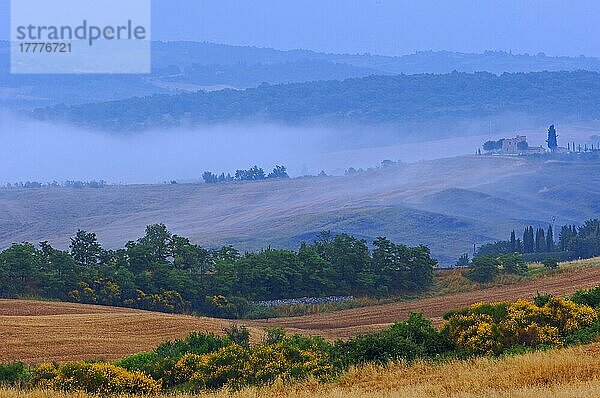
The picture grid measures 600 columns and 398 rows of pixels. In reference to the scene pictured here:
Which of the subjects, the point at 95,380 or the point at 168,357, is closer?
the point at 95,380

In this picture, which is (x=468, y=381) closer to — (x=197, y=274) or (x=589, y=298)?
(x=589, y=298)

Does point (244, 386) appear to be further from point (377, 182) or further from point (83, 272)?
point (377, 182)

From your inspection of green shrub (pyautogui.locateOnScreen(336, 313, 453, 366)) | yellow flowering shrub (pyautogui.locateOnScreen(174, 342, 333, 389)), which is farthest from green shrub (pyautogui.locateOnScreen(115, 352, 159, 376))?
green shrub (pyautogui.locateOnScreen(336, 313, 453, 366))

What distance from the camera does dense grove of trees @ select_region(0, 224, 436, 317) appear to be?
42500 millimetres

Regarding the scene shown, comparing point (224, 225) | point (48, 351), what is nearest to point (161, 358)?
point (48, 351)

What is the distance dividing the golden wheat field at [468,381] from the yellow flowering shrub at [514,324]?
4.82 ft

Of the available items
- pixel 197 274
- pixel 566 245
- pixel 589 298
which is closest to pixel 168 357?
pixel 589 298

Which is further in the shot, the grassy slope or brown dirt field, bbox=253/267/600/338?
the grassy slope

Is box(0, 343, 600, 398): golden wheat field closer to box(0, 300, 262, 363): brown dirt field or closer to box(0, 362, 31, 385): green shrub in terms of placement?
box(0, 362, 31, 385): green shrub

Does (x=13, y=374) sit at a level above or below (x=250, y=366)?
below

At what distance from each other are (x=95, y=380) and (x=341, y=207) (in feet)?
445

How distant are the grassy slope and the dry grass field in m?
70.8

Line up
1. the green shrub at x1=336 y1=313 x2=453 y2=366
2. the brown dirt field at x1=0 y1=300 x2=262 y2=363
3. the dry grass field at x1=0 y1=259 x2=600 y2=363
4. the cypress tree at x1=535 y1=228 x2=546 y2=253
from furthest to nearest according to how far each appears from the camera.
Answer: the cypress tree at x1=535 y1=228 x2=546 y2=253 → the dry grass field at x1=0 y1=259 x2=600 y2=363 → the brown dirt field at x1=0 y1=300 x2=262 y2=363 → the green shrub at x1=336 y1=313 x2=453 y2=366

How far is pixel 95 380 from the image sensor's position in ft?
58.0
